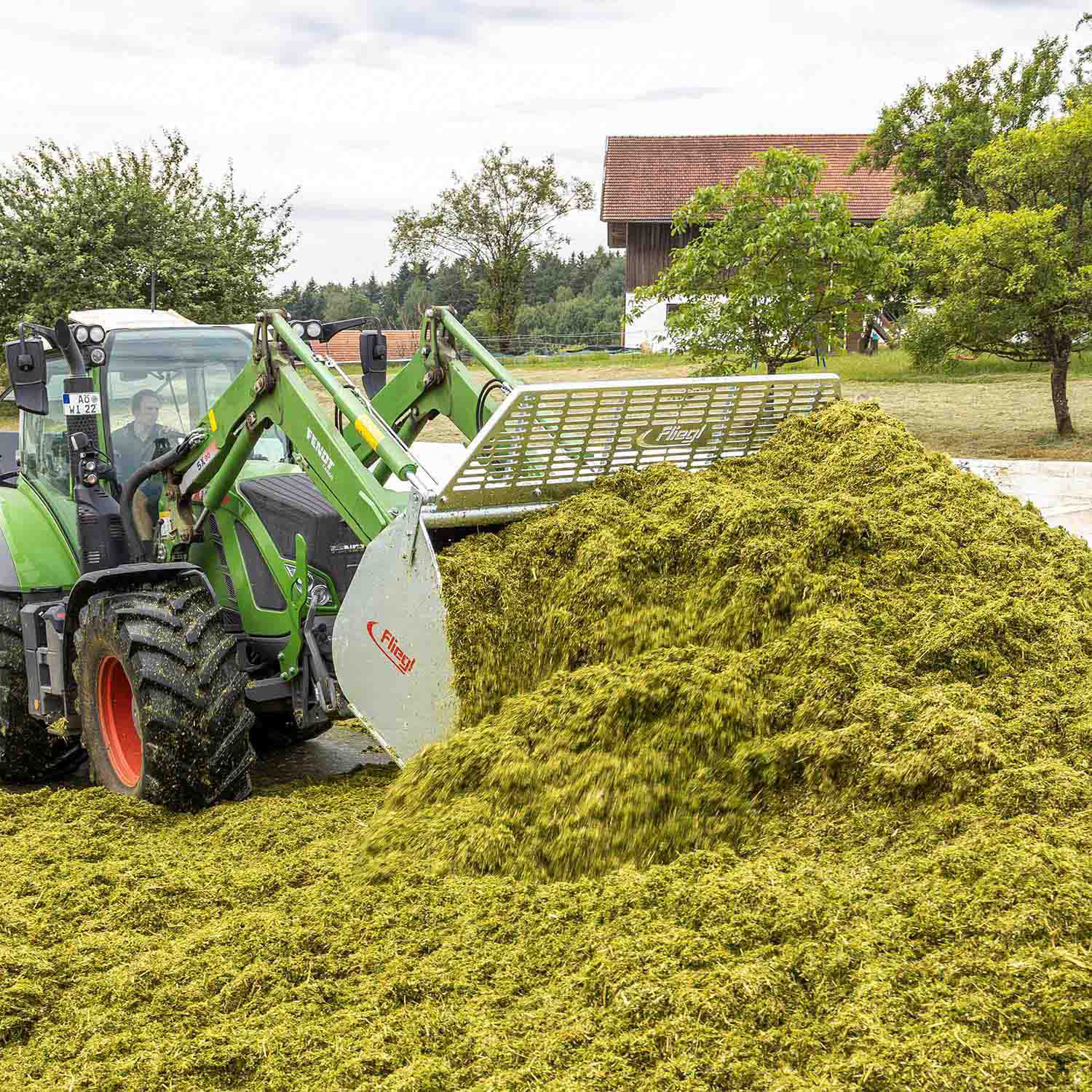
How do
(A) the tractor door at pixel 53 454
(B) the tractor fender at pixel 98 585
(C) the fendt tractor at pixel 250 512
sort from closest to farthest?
(C) the fendt tractor at pixel 250 512 < (B) the tractor fender at pixel 98 585 < (A) the tractor door at pixel 53 454

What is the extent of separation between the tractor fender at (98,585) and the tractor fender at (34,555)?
0.45m

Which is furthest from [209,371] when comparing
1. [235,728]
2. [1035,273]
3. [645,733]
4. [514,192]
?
[514,192]

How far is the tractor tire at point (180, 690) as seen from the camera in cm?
457

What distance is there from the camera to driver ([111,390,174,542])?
5.57 m

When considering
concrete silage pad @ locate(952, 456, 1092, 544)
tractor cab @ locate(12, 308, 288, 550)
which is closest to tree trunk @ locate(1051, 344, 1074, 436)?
concrete silage pad @ locate(952, 456, 1092, 544)

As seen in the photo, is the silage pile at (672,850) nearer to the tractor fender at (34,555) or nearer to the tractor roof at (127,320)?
the tractor fender at (34,555)

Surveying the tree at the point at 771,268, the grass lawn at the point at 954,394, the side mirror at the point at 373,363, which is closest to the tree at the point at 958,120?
the grass lawn at the point at 954,394

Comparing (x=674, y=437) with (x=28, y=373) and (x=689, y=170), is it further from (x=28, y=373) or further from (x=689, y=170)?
(x=689, y=170)

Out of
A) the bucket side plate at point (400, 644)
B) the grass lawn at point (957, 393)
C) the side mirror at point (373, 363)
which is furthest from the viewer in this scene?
the grass lawn at point (957, 393)

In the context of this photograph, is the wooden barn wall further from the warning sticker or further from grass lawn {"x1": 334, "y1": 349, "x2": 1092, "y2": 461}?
the warning sticker

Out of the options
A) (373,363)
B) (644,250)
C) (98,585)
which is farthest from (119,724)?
(644,250)

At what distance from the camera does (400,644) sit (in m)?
4.24

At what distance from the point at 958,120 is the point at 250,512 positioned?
22.5 metres

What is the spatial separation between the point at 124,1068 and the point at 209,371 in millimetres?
3665
